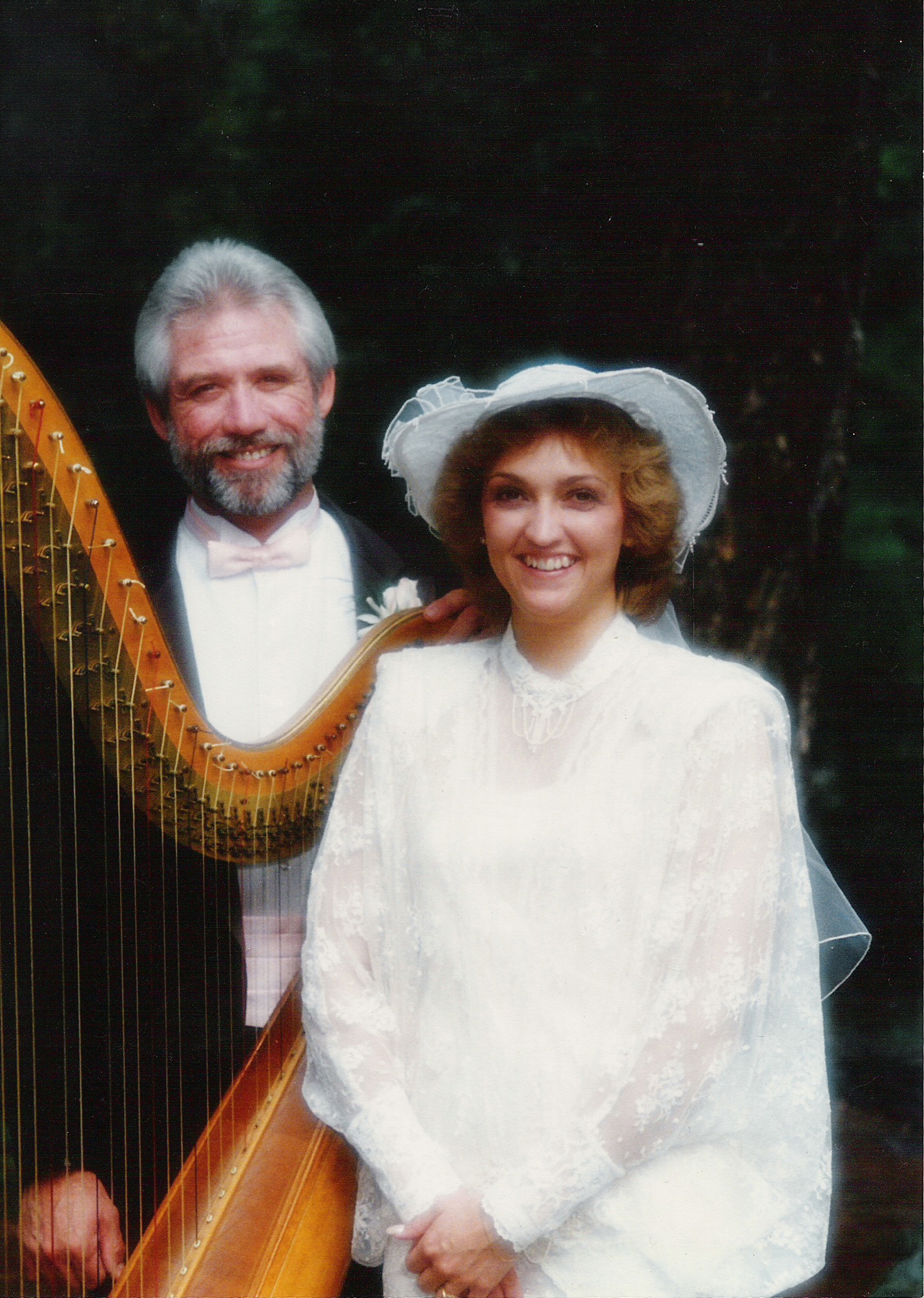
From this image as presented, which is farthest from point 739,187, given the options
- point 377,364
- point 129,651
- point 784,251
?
point 129,651

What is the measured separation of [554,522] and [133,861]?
0.81 metres

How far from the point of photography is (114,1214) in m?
2.11

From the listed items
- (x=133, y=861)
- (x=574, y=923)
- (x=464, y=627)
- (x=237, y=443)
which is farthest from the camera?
(x=237, y=443)

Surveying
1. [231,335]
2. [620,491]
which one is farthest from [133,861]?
[231,335]

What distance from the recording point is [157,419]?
102 inches

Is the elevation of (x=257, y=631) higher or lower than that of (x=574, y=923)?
higher

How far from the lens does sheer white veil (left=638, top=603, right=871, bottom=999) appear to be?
91.0 inches

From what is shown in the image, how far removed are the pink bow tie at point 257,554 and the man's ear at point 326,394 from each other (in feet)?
0.77

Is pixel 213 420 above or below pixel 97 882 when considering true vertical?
above

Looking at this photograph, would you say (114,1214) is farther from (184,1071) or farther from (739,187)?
(739,187)

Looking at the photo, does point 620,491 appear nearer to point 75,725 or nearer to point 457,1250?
point 75,725

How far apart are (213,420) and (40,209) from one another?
55cm

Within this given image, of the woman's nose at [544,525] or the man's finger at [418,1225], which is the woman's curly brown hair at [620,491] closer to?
the woman's nose at [544,525]

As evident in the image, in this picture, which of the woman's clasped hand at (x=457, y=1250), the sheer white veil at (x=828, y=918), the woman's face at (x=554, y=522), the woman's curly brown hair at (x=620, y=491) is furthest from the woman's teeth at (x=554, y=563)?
the woman's clasped hand at (x=457, y=1250)
